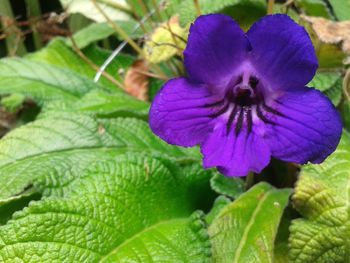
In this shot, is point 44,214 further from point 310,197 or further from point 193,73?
point 310,197

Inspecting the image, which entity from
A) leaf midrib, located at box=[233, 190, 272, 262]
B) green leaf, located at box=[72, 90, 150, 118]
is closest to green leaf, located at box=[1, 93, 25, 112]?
green leaf, located at box=[72, 90, 150, 118]

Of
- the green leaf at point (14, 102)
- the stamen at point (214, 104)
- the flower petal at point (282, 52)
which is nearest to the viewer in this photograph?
the flower petal at point (282, 52)

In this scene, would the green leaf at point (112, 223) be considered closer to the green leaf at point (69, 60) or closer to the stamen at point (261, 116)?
the stamen at point (261, 116)

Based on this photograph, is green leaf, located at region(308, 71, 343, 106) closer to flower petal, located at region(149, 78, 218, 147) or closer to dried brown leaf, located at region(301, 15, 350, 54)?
dried brown leaf, located at region(301, 15, 350, 54)

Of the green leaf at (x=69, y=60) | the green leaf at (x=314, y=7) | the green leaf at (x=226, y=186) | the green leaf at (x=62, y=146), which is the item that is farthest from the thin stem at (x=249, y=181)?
the green leaf at (x=69, y=60)

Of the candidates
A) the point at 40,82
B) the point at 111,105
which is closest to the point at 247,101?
the point at 111,105

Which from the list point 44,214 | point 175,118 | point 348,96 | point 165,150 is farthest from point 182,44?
point 44,214
